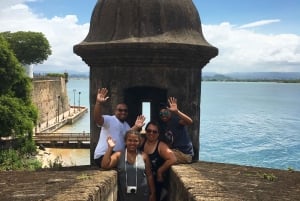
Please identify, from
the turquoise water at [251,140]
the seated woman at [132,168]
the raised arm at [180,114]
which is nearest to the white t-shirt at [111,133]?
the seated woman at [132,168]

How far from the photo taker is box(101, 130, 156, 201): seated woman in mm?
4234

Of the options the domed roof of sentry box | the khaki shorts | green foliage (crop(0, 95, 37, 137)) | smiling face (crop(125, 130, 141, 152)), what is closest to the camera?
smiling face (crop(125, 130, 141, 152))

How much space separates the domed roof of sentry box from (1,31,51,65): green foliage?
45.3 meters

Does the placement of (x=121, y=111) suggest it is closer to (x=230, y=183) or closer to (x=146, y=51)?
(x=146, y=51)

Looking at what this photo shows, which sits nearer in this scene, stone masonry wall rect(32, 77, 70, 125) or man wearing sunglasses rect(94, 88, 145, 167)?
man wearing sunglasses rect(94, 88, 145, 167)

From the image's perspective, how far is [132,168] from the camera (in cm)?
425

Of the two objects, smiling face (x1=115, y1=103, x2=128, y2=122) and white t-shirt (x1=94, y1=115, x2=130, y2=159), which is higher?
smiling face (x1=115, y1=103, x2=128, y2=122)

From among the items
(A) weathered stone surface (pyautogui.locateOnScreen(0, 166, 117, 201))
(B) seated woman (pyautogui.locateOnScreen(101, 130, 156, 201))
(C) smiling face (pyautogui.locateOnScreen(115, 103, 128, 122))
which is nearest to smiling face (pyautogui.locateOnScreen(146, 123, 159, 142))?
(B) seated woman (pyautogui.locateOnScreen(101, 130, 156, 201))

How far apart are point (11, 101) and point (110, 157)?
18.9m

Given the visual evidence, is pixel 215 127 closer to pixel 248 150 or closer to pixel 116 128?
pixel 248 150

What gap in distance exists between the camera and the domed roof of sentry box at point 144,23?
513 cm

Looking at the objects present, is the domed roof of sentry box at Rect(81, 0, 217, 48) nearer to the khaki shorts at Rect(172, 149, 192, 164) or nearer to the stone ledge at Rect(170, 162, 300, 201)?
the khaki shorts at Rect(172, 149, 192, 164)

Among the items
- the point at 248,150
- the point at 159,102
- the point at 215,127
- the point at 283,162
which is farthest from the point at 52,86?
the point at 159,102

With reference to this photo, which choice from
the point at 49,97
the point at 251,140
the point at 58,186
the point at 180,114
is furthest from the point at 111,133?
the point at 49,97
